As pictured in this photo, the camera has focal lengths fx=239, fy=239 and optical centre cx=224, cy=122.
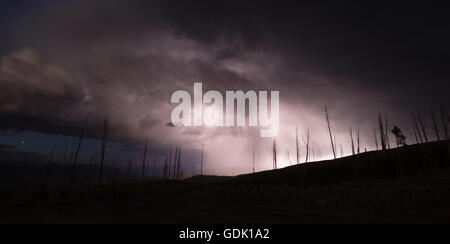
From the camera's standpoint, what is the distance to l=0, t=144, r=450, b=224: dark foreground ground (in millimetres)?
14703

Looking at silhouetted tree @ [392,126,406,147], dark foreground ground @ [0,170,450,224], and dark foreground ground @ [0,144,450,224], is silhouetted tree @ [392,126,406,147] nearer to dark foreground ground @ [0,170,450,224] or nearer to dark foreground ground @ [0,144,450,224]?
dark foreground ground @ [0,144,450,224]

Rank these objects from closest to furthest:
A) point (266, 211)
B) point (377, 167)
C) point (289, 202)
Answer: point (266, 211) → point (289, 202) → point (377, 167)

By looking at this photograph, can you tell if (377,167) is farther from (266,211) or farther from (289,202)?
(266,211)

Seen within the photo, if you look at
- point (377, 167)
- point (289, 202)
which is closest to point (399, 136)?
point (377, 167)

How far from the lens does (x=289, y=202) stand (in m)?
24.1

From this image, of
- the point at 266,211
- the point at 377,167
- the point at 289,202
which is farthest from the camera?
the point at 377,167

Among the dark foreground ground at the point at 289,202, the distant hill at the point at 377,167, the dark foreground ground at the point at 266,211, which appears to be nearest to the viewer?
the dark foreground ground at the point at 266,211

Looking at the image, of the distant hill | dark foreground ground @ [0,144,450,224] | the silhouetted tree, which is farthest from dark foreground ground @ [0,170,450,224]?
the silhouetted tree

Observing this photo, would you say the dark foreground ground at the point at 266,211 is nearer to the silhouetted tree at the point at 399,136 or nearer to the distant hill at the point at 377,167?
the distant hill at the point at 377,167

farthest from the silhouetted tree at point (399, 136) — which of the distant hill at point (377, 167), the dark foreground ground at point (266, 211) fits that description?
the dark foreground ground at point (266, 211)

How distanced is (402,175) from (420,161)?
11.8m

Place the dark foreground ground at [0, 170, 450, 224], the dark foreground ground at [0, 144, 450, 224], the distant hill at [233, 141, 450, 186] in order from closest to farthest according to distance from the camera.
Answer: the dark foreground ground at [0, 170, 450, 224], the dark foreground ground at [0, 144, 450, 224], the distant hill at [233, 141, 450, 186]

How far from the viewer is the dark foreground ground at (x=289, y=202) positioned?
1470cm
